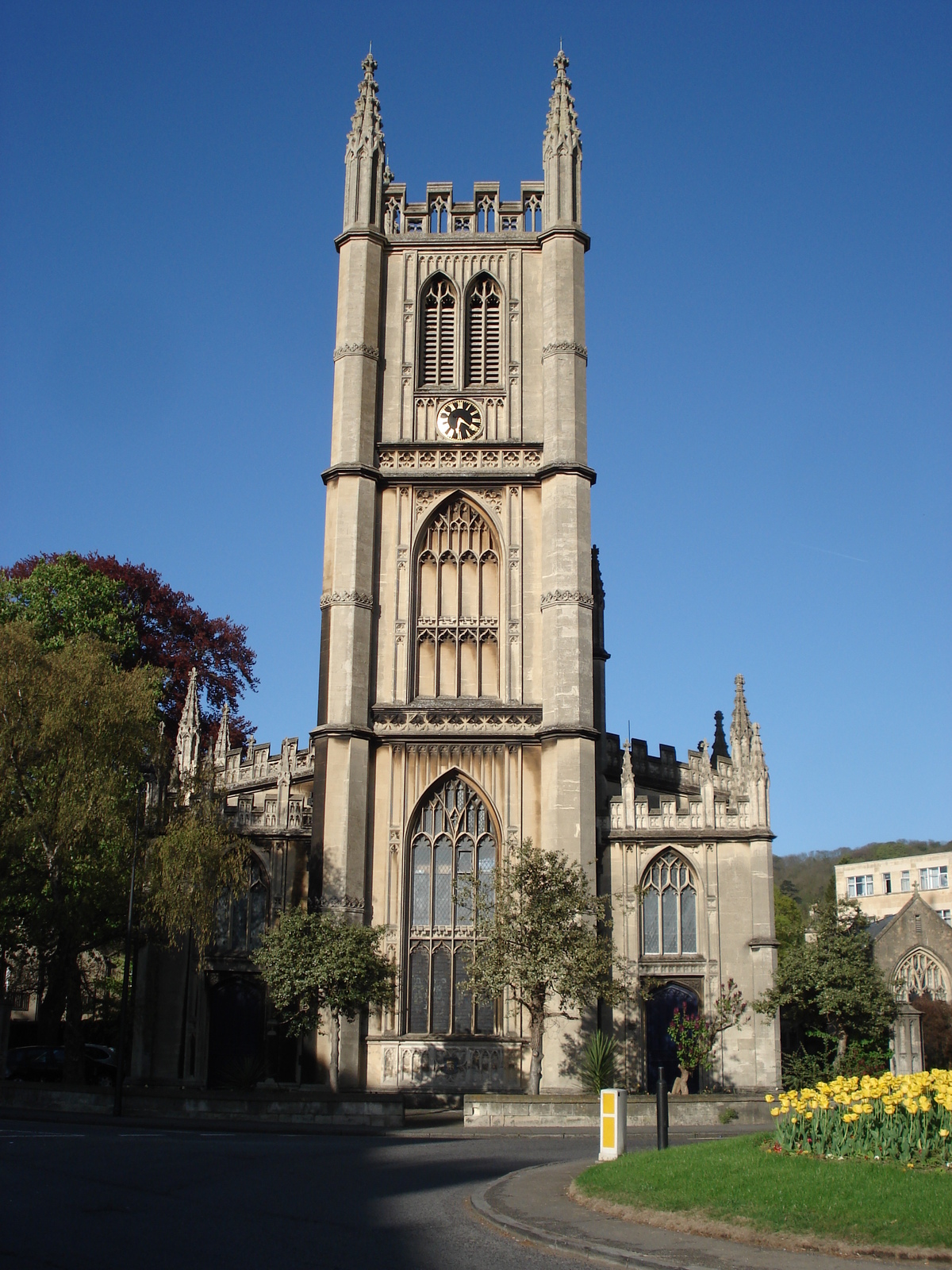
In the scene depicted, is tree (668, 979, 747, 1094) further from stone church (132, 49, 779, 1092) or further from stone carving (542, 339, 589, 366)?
stone carving (542, 339, 589, 366)

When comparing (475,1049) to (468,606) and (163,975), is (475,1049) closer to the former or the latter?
(163,975)

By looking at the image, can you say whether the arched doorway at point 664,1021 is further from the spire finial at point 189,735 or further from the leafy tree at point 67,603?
the leafy tree at point 67,603

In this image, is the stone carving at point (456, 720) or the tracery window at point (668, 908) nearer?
the tracery window at point (668, 908)

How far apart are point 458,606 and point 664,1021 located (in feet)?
38.5

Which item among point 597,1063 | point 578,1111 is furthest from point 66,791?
point 597,1063

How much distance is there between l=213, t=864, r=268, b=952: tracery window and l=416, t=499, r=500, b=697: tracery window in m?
6.49

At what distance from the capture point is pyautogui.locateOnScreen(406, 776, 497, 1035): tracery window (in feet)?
109

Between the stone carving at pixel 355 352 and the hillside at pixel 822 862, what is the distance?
304ft

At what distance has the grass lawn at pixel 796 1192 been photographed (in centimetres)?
1091

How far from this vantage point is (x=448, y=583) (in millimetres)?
36656

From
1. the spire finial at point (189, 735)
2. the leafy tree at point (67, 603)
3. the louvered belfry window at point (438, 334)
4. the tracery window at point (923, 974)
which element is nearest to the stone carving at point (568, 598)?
the louvered belfry window at point (438, 334)

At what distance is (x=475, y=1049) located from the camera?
32750mm

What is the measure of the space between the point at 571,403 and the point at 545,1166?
2384 cm

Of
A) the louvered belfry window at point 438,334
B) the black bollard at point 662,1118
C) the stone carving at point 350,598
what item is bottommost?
the black bollard at point 662,1118
